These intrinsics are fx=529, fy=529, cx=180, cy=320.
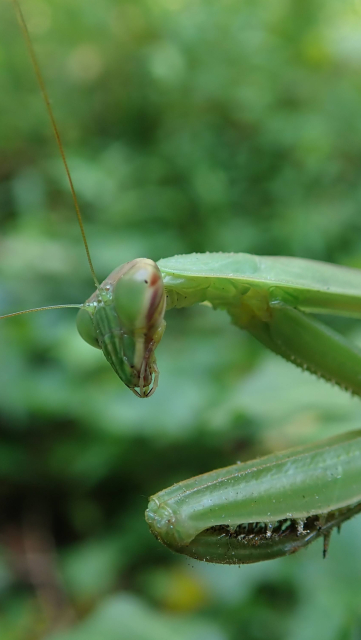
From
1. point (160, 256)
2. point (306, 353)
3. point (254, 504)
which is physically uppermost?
point (160, 256)

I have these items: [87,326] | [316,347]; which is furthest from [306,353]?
[87,326]

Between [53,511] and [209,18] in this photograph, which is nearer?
[53,511]

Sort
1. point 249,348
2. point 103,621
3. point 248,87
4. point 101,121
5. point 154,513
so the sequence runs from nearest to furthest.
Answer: point 154,513 → point 103,621 → point 249,348 → point 248,87 → point 101,121

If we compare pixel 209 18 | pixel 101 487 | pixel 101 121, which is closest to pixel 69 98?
pixel 101 121

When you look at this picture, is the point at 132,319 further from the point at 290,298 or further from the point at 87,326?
the point at 290,298

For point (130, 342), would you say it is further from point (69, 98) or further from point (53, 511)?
point (69, 98)

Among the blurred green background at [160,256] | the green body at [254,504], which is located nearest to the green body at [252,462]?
the green body at [254,504]

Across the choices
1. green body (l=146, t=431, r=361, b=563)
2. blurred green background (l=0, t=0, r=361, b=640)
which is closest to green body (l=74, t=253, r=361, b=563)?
green body (l=146, t=431, r=361, b=563)

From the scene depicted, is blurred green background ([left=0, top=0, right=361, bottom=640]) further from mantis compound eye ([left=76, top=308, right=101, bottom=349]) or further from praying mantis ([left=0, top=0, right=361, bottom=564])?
mantis compound eye ([left=76, top=308, right=101, bottom=349])
